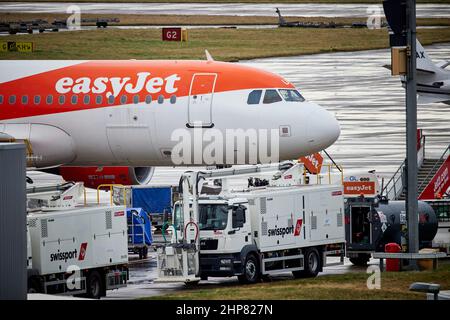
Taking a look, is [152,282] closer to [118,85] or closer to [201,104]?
[201,104]

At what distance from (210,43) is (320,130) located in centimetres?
7640

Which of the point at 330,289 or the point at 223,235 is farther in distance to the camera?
the point at 223,235

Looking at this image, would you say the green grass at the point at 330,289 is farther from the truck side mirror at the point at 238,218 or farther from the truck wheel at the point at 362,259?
the truck wheel at the point at 362,259

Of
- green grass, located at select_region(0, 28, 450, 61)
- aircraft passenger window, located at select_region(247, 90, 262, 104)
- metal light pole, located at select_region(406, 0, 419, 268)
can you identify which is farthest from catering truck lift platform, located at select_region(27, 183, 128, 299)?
green grass, located at select_region(0, 28, 450, 61)

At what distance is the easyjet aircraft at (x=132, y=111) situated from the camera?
44.6 meters

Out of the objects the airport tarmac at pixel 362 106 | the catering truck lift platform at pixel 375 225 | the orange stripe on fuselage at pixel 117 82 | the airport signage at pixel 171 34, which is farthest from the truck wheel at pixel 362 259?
the airport signage at pixel 171 34

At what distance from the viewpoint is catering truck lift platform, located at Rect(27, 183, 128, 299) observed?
3381cm

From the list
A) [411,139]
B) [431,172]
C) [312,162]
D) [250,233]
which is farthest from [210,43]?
[411,139]

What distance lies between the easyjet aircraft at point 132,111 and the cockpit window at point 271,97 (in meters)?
0.03

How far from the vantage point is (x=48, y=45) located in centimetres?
11712

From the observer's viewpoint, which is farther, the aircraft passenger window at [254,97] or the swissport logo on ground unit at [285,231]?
the aircraft passenger window at [254,97]

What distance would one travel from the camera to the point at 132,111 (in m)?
45.7

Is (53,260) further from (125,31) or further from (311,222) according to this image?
(125,31)

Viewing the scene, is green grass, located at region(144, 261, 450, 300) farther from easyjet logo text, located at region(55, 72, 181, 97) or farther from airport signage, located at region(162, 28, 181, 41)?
airport signage, located at region(162, 28, 181, 41)
